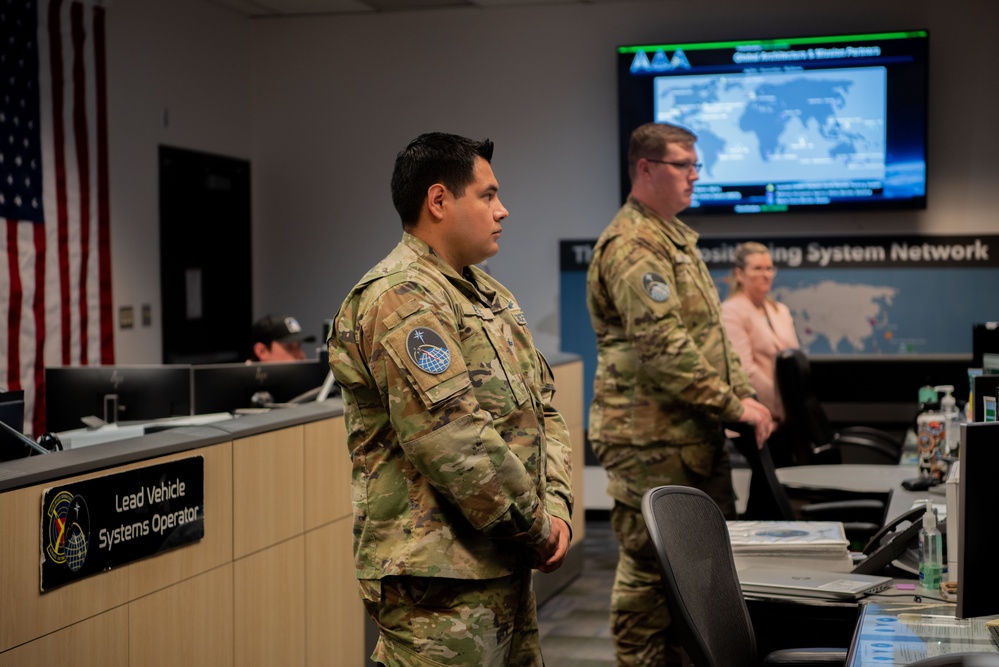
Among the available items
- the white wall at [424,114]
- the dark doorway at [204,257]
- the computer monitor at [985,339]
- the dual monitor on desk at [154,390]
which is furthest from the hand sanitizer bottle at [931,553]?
the dark doorway at [204,257]

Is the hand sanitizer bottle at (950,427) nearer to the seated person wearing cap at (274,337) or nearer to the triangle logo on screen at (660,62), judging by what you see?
the seated person wearing cap at (274,337)

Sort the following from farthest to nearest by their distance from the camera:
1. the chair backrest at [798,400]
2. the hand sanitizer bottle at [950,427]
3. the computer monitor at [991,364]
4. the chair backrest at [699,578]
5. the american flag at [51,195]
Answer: the american flag at [51,195]
the chair backrest at [798,400]
the computer monitor at [991,364]
the hand sanitizer bottle at [950,427]
the chair backrest at [699,578]

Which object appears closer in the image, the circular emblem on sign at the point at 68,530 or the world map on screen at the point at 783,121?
the circular emblem on sign at the point at 68,530

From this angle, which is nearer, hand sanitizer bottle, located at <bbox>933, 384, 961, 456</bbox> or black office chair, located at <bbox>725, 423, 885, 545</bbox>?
black office chair, located at <bbox>725, 423, 885, 545</bbox>

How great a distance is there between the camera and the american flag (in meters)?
5.24

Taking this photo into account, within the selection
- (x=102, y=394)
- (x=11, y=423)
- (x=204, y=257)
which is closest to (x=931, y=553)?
(x=11, y=423)

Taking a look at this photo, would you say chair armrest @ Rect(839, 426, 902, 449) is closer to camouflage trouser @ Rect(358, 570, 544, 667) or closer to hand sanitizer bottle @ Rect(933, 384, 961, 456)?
hand sanitizer bottle @ Rect(933, 384, 961, 456)

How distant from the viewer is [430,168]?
6.85 ft

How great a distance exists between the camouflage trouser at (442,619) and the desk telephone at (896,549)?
843 mm

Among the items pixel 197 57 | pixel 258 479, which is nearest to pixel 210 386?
pixel 258 479

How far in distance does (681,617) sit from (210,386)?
260 centimetres

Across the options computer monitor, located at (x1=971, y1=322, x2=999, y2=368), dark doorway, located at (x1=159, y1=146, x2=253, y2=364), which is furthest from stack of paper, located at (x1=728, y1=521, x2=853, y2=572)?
dark doorway, located at (x1=159, y1=146, x2=253, y2=364)

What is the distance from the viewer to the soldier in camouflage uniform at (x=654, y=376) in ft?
10.7

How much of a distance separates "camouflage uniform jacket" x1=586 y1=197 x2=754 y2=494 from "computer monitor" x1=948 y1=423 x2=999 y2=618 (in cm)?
145
